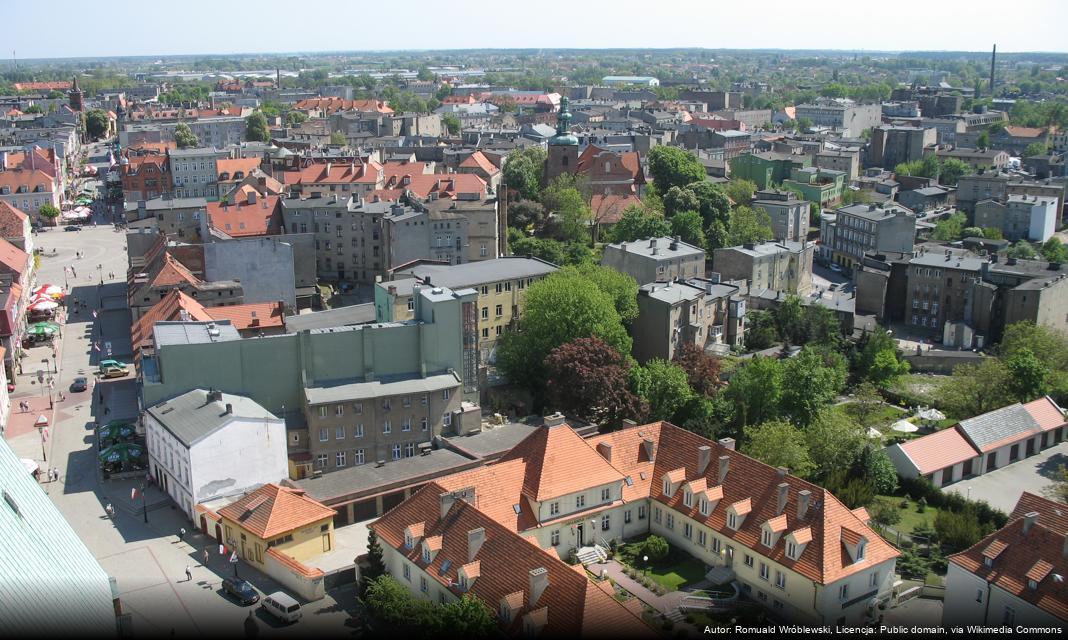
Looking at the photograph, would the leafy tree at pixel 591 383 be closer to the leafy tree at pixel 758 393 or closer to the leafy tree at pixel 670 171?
the leafy tree at pixel 758 393

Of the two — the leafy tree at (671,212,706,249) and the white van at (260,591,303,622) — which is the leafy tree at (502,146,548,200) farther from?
the white van at (260,591,303,622)

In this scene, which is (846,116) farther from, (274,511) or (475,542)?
(475,542)

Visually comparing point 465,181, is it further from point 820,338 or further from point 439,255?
point 820,338

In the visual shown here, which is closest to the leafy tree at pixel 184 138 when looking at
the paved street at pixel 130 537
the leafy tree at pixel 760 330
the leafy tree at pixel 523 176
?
the leafy tree at pixel 523 176

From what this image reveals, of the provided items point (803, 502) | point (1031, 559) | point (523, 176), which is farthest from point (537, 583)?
point (523, 176)

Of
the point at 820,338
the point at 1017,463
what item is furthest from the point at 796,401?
the point at 820,338
